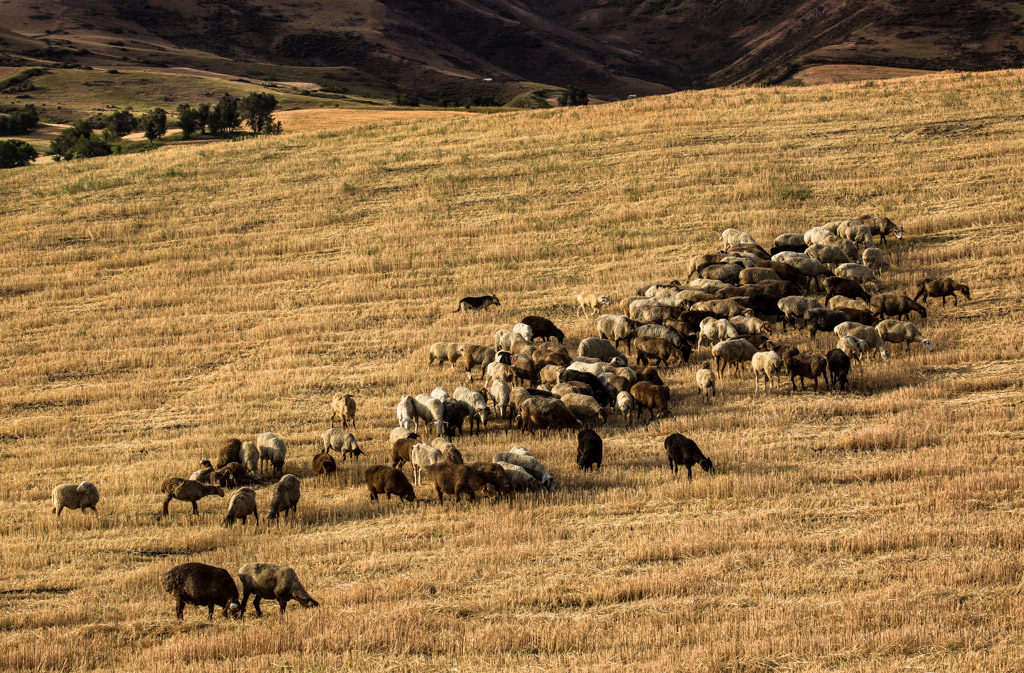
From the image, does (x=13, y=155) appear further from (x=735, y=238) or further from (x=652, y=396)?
(x=652, y=396)

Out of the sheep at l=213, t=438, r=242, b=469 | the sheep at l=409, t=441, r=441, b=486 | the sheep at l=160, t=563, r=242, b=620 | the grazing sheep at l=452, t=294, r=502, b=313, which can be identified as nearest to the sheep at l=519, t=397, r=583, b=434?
the sheep at l=409, t=441, r=441, b=486

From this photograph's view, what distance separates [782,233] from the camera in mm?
30719

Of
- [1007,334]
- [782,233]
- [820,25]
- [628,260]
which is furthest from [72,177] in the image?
[820,25]

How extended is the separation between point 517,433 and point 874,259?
14.2 metres

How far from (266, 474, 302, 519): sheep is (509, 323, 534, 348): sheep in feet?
30.9

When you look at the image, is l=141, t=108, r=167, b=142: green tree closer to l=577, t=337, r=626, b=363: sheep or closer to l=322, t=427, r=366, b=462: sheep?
l=577, t=337, r=626, b=363: sheep

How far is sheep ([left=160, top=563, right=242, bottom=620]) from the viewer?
10.8 m

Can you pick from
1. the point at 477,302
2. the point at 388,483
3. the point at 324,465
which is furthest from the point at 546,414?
the point at 477,302

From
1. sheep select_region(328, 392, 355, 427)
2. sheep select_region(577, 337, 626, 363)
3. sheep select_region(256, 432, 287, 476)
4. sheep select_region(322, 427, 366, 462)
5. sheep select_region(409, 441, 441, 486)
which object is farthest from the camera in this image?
sheep select_region(577, 337, 626, 363)

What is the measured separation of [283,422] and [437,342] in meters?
5.33

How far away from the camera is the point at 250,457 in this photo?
1698cm

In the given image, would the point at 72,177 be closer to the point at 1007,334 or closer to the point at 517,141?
the point at 517,141

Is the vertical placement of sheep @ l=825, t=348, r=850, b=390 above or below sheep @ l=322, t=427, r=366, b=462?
above

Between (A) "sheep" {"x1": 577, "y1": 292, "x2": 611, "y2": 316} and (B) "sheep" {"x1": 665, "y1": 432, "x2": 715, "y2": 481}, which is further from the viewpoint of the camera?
(A) "sheep" {"x1": 577, "y1": 292, "x2": 611, "y2": 316}
